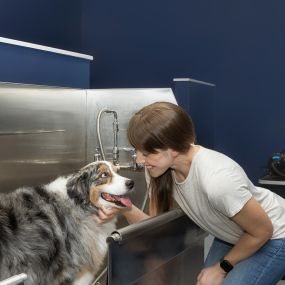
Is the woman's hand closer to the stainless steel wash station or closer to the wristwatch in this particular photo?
the wristwatch

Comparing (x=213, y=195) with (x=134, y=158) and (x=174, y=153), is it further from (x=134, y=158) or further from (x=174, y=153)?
(x=134, y=158)

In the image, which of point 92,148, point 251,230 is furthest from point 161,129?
point 92,148

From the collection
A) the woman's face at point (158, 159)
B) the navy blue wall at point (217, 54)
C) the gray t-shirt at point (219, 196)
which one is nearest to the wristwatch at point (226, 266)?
the gray t-shirt at point (219, 196)

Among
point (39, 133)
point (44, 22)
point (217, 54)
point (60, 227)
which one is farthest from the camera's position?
point (217, 54)

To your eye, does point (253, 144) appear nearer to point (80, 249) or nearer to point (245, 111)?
point (245, 111)

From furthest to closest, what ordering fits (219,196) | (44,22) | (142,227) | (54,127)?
(44,22) < (54,127) < (142,227) < (219,196)

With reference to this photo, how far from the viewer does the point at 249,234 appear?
163cm

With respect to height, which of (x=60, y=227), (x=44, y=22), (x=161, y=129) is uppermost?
(x=44, y=22)

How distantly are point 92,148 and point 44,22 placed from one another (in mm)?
1296

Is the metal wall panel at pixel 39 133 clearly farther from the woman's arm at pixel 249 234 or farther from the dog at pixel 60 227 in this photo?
the woman's arm at pixel 249 234

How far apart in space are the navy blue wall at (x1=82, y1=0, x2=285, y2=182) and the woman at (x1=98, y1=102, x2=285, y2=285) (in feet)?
6.44

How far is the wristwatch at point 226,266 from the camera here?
1.73 meters

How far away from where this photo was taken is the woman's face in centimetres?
162

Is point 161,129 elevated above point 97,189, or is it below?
above
